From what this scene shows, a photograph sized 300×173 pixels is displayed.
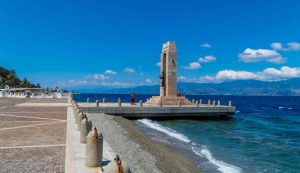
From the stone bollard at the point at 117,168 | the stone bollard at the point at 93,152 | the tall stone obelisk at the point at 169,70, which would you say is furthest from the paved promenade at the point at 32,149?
the tall stone obelisk at the point at 169,70

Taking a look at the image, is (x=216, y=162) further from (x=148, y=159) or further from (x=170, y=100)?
(x=170, y=100)

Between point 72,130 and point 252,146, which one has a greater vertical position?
point 72,130

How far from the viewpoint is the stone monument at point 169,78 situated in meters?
45.8

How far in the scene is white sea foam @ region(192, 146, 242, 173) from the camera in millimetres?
15461

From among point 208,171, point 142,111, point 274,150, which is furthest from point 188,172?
point 142,111

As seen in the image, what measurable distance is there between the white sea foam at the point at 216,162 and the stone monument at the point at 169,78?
24.7 metres

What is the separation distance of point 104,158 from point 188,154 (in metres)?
9.06

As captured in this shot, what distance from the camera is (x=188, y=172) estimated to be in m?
13.8

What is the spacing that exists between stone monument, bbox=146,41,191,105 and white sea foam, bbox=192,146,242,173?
973 inches

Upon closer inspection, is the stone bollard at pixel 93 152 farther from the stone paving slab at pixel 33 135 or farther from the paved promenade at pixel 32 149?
the stone paving slab at pixel 33 135

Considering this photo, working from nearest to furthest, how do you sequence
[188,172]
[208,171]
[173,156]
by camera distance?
[188,172]
[208,171]
[173,156]

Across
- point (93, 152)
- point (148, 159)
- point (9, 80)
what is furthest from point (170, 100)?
point (9, 80)

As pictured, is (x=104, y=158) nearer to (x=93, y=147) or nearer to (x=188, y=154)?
(x=93, y=147)

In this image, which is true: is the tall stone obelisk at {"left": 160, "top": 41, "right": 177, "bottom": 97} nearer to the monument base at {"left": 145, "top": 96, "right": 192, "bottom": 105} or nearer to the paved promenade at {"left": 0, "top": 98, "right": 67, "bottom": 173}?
the monument base at {"left": 145, "top": 96, "right": 192, "bottom": 105}
